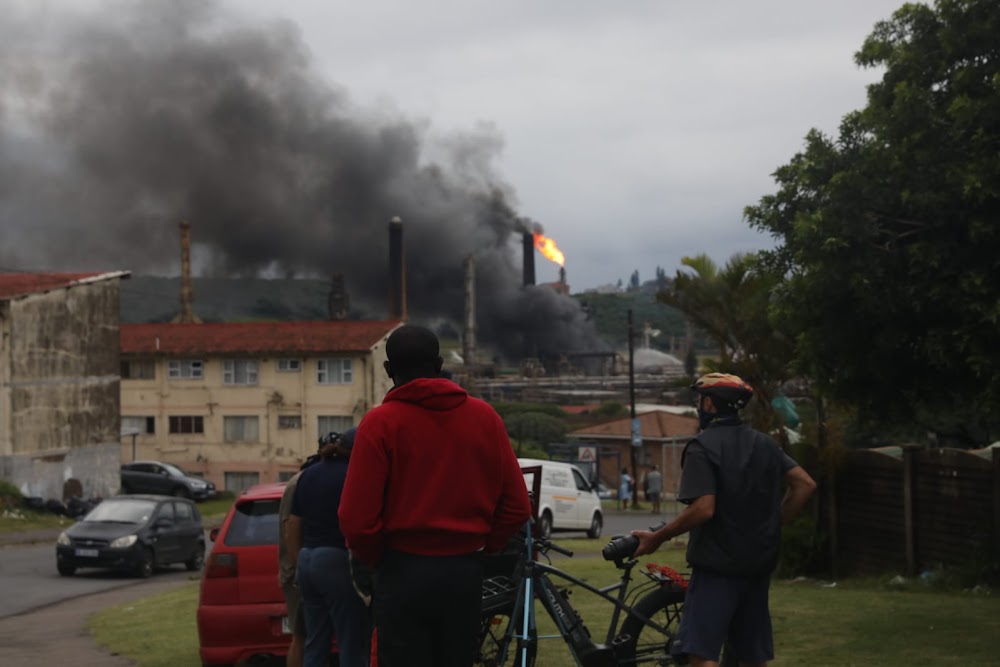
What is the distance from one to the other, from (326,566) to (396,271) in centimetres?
7687

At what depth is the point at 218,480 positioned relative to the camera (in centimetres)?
6131

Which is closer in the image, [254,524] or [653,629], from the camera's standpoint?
[653,629]

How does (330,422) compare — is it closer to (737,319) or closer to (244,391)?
(244,391)

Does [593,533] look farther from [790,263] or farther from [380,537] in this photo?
[380,537]

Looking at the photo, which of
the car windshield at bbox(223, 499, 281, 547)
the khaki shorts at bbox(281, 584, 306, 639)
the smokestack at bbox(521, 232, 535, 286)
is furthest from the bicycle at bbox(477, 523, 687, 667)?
the smokestack at bbox(521, 232, 535, 286)

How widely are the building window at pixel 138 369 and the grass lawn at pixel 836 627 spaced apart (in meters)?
46.3

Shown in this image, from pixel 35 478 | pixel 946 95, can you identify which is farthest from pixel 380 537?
pixel 35 478

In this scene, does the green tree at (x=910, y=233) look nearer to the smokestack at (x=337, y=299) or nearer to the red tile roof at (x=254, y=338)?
the red tile roof at (x=254, y=338)

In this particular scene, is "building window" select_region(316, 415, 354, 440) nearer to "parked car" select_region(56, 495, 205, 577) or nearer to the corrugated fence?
"parked car" select_region(56, 495, 205, 577)

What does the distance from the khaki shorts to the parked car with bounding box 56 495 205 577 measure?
1595 cm

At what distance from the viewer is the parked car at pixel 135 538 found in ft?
74.9

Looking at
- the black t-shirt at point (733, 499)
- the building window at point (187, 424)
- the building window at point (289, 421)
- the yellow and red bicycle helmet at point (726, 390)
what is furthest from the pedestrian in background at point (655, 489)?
the black t-shirt at point (733, 499)

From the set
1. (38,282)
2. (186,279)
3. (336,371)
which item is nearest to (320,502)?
(38,282)

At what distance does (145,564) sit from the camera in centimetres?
2316
